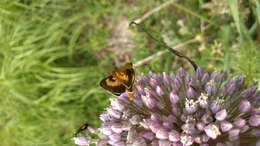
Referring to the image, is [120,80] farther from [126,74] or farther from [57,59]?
[57,59]

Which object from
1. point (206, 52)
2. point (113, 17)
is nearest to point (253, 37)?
point (206, 52)

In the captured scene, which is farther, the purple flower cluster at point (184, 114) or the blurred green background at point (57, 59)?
the blurred green background at point (57, 59)

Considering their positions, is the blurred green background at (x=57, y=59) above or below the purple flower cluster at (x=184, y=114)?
above

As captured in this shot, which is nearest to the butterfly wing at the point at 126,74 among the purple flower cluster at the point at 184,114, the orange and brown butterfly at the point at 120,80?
the orange and brown butterfly at the point at 120,80

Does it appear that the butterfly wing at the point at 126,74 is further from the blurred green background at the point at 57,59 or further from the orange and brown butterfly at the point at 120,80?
the blurred green background at the point at 57,59

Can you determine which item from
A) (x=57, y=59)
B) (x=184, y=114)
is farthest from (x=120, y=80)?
(x=57, y=59)

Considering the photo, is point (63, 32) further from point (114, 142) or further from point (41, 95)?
point (114, 142)
